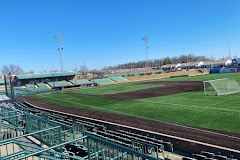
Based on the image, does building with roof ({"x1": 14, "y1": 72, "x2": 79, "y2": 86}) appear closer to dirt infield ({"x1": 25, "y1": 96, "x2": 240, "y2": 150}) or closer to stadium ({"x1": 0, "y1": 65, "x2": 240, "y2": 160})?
stadium ({"x1": 0, "y1": 65, "x2": 240, "y2": 160})

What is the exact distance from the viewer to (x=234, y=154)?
10539 mm

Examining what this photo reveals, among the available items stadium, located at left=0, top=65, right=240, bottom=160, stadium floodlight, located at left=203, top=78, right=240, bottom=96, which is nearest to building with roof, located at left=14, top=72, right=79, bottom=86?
stadium, located at left=0, top=65, right=240, bottom=160

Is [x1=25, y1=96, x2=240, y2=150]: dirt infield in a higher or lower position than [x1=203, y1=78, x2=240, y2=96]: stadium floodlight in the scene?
lower

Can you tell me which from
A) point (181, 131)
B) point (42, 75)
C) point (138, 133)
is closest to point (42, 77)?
point (42, 75)

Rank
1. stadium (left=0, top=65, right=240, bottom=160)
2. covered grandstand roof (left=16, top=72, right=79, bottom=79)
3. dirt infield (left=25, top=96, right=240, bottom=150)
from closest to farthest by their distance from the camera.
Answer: stadium (left=0, top=65, right=240, bottom=160) → dirt infield (left=25, top=96, right=240, bottom=150) → covered grandstand roof (left=16, top=72, right=79, bottom=79)

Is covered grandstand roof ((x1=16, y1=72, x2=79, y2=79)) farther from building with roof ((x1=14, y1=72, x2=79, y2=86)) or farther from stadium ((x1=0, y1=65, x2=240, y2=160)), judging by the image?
stadium ((x1=0, y1=65, x2=240, y2=160))

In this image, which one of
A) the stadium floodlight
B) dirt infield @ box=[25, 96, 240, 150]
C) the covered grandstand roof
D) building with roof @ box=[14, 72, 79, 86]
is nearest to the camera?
dirt infield @ box=[25, 96, 240, 150]

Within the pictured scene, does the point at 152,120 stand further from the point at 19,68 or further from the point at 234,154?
the point at 19,68

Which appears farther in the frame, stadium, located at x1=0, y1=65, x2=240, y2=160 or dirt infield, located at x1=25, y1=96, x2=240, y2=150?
dirt infield, located at x1=25, y1=96, x2=240, y2=150

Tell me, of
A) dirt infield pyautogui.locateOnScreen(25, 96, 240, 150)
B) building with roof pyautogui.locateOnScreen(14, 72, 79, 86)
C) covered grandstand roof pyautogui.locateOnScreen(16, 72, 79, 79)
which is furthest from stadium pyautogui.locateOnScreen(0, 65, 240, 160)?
building with roof pyautogui.locateOnScreen(14, 72, 79, 86)

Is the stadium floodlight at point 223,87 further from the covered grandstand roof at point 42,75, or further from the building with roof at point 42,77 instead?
the building with roof at point 42,77

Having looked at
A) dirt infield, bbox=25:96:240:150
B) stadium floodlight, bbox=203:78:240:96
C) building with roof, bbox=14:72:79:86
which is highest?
building with roof, bbox=14:72:79:86

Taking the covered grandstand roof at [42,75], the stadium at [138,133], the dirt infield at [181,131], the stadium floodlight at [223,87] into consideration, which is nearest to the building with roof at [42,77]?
the covered grandstand roof at [42,75]

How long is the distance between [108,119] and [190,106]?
9.32 metres
